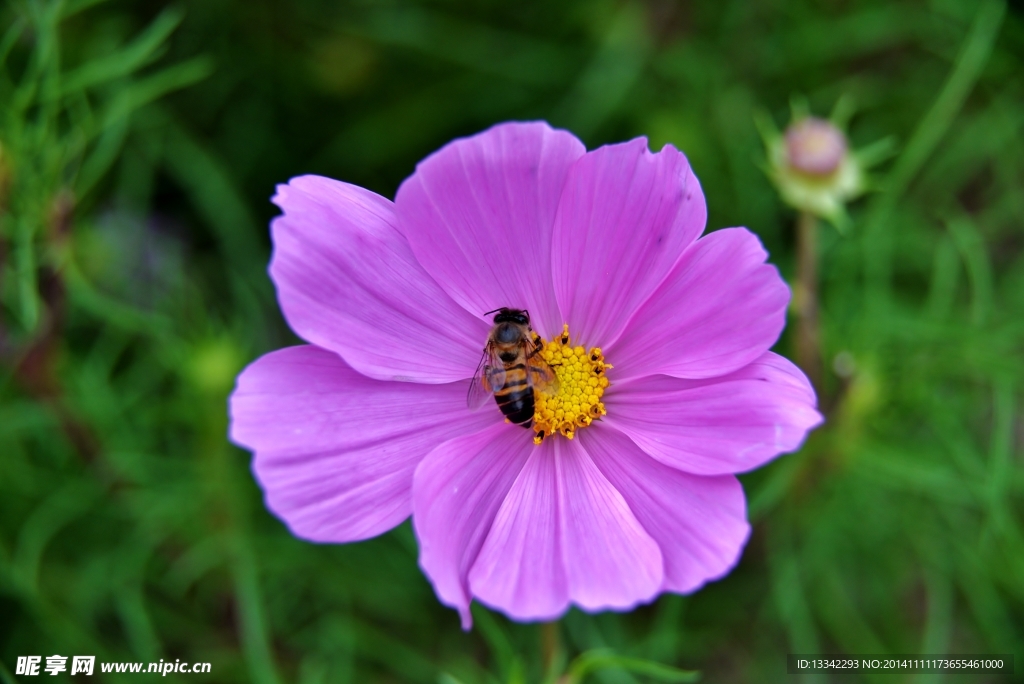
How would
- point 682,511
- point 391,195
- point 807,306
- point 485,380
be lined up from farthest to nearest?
point 391,195 < point 807,306 < point 485,380 < point 682,511

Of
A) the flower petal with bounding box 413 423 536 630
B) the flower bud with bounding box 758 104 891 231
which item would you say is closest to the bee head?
the flower petal with bounding box 413 423 536 630

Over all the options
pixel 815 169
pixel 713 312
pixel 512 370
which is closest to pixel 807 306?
pixel 815 169

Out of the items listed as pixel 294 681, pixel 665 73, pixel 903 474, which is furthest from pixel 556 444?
pixel 665 73

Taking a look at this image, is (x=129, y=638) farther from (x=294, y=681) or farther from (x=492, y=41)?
(x=492, y=41)

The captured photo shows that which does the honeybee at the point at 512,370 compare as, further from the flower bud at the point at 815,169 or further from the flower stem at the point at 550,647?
the flower bud at the point at 815,169

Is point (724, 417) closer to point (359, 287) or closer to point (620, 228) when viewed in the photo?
point (620, 228)

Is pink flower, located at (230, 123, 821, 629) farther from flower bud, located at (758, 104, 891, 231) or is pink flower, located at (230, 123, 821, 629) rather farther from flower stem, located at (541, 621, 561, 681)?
flower bud, located at (758, 104, 891, 231)

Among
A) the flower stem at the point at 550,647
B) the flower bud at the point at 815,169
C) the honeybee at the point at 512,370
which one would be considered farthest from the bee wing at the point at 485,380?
the flower bud at the point at 815,169
